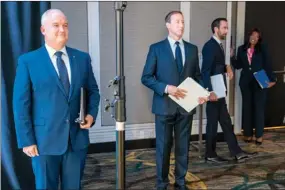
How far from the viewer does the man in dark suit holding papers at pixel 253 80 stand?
4684 millimetres

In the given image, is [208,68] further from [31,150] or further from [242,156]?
[31,150]

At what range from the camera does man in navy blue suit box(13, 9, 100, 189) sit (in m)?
2.10

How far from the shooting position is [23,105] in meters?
2.09

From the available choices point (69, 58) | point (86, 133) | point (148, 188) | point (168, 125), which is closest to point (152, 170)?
point (148, 188)

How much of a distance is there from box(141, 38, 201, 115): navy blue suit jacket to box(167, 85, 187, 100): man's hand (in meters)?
0.08

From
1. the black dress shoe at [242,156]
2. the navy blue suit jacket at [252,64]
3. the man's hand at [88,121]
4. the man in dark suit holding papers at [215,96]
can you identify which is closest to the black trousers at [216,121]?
the man in dark suit holding papers at [215,96]

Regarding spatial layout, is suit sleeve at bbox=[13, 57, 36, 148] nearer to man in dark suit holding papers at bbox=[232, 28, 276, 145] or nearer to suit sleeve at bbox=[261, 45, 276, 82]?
man in dark suit holding papers at bbox=[232, 28, 276, 145]

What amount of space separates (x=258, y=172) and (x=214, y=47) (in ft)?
4.34

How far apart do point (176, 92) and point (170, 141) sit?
1.48 feet

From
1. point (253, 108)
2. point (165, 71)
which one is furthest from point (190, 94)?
point (253, 108)

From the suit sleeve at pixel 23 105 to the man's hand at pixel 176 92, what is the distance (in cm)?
118

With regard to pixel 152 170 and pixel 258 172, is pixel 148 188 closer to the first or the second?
pixel 152 170

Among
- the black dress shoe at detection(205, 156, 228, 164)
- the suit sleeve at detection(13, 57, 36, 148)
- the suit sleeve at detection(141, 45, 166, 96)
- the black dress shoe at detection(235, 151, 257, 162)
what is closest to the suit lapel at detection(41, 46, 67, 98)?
the suit sleeve at detection(13, 57, 36, 148)

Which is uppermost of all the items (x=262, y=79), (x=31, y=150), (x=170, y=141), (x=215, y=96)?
(x=262, y=79)
